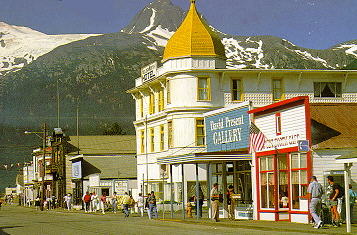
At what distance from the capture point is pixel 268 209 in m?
38.5

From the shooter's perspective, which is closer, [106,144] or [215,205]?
[215,205]

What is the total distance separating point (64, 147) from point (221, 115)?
52263 mm

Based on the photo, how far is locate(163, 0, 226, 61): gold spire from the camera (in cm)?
6166

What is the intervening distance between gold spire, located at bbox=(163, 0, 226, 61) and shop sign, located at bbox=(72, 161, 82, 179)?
81.3 ft

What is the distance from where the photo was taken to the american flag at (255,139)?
39656mm

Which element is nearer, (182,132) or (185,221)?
(185,221)

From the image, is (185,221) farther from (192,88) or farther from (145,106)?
(145,106)

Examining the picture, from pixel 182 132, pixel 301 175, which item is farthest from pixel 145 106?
pixel 301 175

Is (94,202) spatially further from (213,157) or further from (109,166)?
(213,157)

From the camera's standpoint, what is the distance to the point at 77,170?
85.9 meters

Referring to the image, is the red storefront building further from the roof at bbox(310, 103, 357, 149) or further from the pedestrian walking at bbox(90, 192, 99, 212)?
the pedestrian walking at bbox(90, 192, 99, 212)

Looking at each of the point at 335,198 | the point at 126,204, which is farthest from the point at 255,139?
the point at 126,204

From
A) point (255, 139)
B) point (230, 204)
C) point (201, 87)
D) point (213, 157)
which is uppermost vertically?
point (201, 87)

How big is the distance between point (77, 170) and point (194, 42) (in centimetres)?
2955
